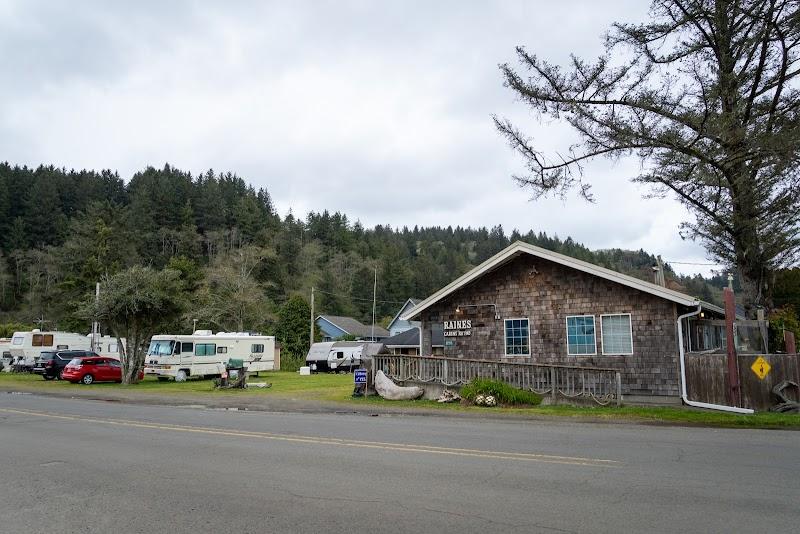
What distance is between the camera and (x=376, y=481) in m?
7.59

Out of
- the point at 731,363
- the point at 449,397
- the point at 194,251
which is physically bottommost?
the point at 449,397

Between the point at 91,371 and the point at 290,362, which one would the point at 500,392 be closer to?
the point at 91,371

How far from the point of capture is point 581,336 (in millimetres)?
20609

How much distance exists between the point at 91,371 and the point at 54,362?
15.9 feet

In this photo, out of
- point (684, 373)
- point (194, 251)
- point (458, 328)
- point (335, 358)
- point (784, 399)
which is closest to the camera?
point (784, 399)

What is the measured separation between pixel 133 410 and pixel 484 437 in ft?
39.2

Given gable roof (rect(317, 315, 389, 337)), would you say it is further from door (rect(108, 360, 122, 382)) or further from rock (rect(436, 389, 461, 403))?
rock (rect(436, 389, 461, 403))

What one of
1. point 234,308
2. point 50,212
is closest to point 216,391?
point 234,308

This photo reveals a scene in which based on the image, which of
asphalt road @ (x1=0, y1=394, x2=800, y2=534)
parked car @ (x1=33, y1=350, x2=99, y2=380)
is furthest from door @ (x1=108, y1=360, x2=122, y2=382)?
asphalt road @ (x1=0, y1=394, x2=800, y2=534)

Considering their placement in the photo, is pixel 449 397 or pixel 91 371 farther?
pixel 91 371

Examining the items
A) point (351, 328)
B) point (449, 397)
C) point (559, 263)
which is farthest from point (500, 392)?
point (351, 328)

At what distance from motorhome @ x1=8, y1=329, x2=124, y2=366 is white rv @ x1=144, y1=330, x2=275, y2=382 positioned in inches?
459

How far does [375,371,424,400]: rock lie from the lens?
68.4 ft

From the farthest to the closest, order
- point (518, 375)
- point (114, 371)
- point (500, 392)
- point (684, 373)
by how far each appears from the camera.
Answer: point (114, 371), point (518, 375), point (500, 392), point (684, 373)
